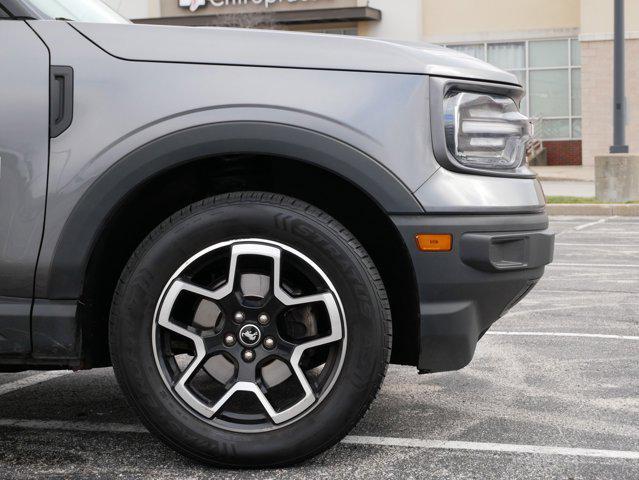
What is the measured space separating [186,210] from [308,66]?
0.58 meters

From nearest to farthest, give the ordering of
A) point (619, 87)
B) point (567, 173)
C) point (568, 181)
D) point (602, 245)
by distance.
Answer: point (602, 245) → point (619, 87) → point (568, 181) → point (567, 173)

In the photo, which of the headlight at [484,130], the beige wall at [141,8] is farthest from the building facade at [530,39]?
the headlight at [484,130]

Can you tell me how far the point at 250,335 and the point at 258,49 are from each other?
88 centimetres

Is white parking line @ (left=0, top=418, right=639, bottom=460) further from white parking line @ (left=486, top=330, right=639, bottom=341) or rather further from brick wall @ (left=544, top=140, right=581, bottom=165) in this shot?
brick wall @ (left=544, top=140, right=581, bottom=165)

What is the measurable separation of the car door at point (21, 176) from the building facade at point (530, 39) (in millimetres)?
26832

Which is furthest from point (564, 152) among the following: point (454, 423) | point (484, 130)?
point (484, 130)

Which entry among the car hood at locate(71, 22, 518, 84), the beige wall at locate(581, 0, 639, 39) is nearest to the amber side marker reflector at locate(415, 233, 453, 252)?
the car hood at locate(71, 22, 518, 84)

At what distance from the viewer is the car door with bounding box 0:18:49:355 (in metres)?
3.20

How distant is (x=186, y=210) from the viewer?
328cm

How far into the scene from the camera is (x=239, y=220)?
10.6 ft

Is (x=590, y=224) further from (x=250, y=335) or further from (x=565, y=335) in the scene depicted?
(x=250, y=335)

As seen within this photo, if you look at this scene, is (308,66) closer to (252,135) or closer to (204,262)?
(252,135)

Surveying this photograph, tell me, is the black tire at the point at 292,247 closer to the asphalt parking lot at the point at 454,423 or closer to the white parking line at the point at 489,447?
the asphalt parking lot at the point at 454,423

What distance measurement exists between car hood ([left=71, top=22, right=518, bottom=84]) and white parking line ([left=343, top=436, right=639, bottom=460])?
4.06ft
